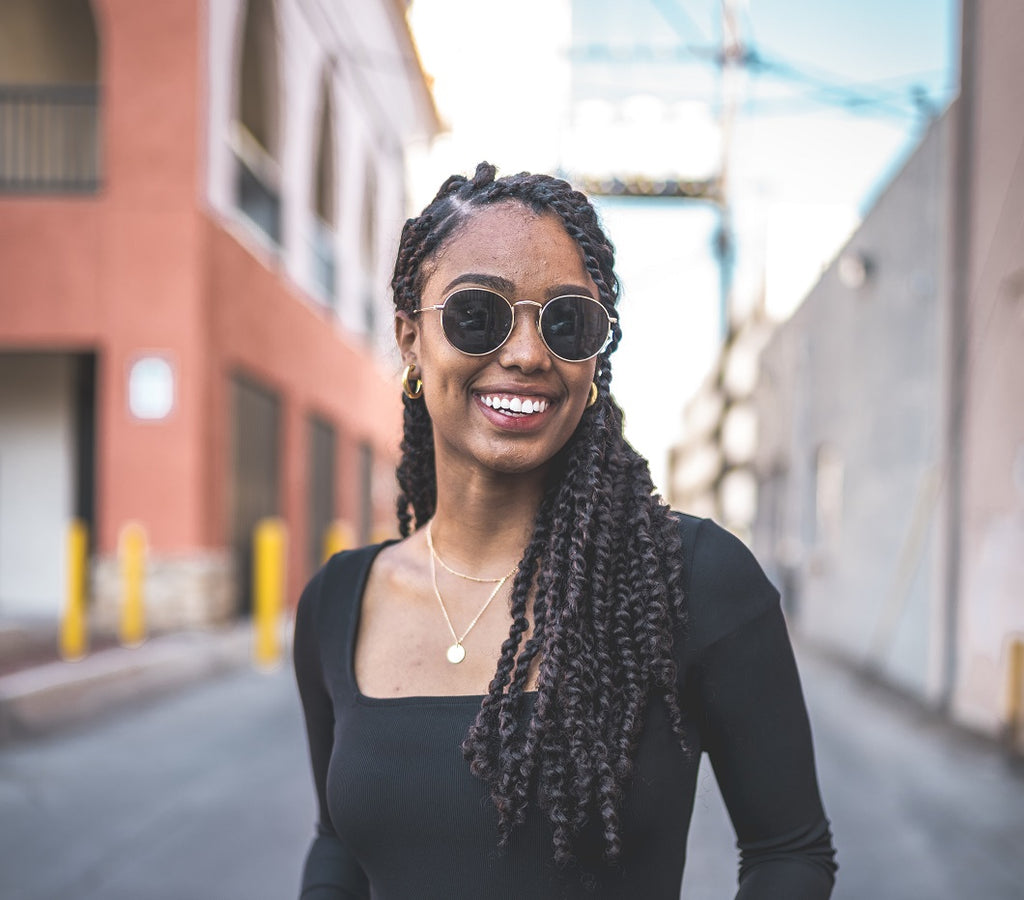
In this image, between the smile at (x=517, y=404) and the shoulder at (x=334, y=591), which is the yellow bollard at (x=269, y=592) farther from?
the smile at (x=517, y=404)

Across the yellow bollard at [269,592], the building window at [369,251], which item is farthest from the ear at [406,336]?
the building window at [369,251]

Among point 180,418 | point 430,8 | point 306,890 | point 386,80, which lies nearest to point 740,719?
point 306,890

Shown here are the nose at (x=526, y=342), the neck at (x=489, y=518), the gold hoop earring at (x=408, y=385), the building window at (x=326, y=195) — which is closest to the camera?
the nose at (x=526, y=342)

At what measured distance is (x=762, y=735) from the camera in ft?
4.93

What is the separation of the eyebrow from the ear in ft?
0.61

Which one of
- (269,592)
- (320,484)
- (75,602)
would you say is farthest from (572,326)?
(320,484)

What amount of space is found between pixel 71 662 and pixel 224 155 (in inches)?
227

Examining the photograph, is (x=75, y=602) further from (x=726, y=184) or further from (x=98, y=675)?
(x=726, y=184)

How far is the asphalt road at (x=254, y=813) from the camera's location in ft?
13.8

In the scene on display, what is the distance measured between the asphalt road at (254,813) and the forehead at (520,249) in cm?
311

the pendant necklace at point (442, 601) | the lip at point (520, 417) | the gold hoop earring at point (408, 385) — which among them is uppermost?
the gold hoop earring at point (408, 385)

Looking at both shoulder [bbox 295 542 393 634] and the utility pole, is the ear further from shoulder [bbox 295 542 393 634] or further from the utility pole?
the utility pole

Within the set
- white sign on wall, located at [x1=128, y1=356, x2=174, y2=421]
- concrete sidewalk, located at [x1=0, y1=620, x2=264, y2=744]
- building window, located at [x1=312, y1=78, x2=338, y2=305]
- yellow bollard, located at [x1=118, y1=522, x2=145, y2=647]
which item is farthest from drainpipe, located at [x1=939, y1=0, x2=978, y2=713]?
building window, located at [x1=312, y1=78, x2=338, y2=305]

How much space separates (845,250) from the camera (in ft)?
38.1
